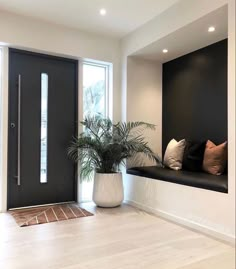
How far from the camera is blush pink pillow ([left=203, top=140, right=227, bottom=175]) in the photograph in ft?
10.6

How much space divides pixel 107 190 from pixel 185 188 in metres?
1.12

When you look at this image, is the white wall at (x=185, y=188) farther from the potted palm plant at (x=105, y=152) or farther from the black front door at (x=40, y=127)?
the black front door at (x=40, y=127)

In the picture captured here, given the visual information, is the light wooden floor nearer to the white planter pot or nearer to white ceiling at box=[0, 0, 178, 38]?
the white planter pot

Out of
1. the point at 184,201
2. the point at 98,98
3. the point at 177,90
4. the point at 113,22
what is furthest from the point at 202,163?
the point at 113,22

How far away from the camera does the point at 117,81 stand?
4371 mm

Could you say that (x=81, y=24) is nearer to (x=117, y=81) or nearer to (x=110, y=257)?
(x=117, y=81)

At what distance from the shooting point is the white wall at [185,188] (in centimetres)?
263

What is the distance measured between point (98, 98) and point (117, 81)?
42cm

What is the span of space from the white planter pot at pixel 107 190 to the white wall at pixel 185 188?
0.33 m

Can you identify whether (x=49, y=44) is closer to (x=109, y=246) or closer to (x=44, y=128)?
(x=44, y=128)

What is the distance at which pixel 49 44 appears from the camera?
384cm

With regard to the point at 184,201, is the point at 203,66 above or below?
above

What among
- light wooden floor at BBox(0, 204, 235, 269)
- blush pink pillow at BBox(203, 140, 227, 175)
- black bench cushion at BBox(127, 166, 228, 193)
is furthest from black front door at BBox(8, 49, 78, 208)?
blush pink pillow at BBox(203, 140, 227, 175)

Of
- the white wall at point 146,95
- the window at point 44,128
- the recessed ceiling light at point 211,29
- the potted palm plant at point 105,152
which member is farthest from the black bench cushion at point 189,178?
the recessed ceiling light at point 211,29
